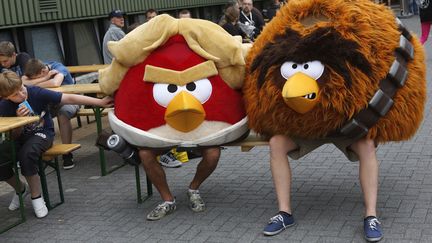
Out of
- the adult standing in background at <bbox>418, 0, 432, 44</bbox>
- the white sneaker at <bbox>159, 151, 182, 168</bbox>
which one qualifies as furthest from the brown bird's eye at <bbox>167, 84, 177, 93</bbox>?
the adult standing in background at <bbox>418, 0, 432, 44</bbox>

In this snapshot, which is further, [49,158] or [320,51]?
[49,158]

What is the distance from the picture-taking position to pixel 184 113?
15.6 ft

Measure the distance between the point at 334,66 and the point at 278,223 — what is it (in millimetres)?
1150

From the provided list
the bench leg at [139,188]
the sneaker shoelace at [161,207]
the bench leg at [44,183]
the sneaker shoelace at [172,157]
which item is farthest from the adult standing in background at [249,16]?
the sneaker shoelace at [161,207]

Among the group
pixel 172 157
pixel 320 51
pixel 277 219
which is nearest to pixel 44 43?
pixel 172 157

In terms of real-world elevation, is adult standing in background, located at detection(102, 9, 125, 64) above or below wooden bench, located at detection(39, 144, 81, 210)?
above

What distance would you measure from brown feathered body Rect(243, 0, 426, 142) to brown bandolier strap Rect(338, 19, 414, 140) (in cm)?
4

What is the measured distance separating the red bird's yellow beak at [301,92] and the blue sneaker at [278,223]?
0.80m

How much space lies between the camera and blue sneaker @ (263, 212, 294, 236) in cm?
466

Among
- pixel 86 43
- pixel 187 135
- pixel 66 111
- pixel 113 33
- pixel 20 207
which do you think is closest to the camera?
pixel 187 135

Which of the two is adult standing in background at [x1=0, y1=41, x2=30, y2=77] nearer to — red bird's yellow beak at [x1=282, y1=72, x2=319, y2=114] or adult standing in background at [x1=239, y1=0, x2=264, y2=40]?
red bird's yellow beak at [x1=282, y1=72, x2=319, y2=114]

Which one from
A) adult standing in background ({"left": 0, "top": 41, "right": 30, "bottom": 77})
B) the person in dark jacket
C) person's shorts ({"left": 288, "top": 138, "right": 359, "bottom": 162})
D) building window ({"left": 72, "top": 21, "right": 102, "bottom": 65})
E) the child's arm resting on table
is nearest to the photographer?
person's shorts ({"left": 288, "top": 138, "right": 359, "bottom": 162})

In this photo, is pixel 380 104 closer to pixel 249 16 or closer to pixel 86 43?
pixel 249 16

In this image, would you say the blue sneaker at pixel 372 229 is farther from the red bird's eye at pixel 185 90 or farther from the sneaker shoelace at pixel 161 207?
the sneaker shoelace at pixel 161 207
